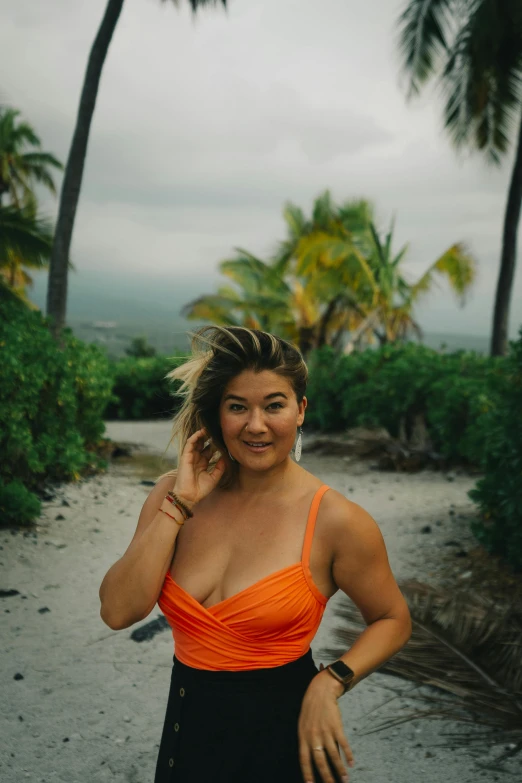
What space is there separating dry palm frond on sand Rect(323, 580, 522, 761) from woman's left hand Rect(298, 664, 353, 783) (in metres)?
1.70

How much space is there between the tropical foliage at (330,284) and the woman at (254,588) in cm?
1680

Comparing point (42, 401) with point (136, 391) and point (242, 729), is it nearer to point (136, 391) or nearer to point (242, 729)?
point (242, 729)

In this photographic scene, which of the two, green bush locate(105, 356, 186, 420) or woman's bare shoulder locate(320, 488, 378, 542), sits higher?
woman's bare shoulder locate(320, 488, 378, 542)

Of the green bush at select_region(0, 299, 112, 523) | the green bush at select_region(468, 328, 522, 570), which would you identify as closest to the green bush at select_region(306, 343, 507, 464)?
the green bush at select_region(468, 328, 522, 570)

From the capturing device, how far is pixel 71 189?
11.6 m

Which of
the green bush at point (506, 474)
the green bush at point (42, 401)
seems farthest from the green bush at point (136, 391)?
the green bush at point (506, 474)

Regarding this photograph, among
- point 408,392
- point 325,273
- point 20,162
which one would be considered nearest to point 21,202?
point 20,162

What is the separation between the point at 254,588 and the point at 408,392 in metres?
9.86

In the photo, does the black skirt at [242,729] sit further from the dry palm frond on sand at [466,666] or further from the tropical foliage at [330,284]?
the tropical foliage at [330,284]

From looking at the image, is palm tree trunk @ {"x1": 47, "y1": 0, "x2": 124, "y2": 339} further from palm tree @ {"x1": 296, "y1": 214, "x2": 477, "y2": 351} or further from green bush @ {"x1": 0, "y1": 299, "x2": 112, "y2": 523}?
palm tree @ {"x1": 296, "y1": 214, "x2": 477, "y2": 351}

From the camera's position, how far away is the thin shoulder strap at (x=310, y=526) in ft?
5.79

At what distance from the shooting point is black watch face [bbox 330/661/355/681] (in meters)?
1.70

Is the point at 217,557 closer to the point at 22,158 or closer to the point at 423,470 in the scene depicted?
the point at 423,470

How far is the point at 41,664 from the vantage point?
409 cm
